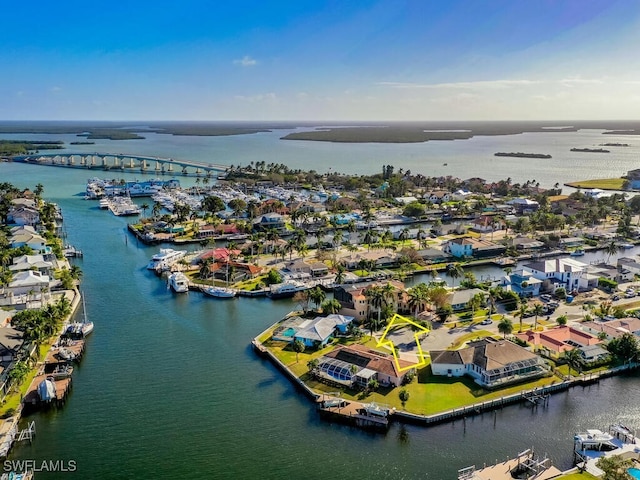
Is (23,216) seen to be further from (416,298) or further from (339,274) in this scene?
(416,298)

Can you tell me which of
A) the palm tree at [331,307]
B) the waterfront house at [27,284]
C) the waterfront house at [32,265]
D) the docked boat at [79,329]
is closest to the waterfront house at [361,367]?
the palm tree at [331,307]

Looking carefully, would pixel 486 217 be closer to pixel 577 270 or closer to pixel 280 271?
pixel 577 270

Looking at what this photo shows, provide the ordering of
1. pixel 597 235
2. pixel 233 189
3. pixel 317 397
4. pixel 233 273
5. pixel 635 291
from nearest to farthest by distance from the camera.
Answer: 1. pixel 317 397
2. pixel 635 291
3. pixel 233 273
4. pixel 597 235
5. pixel 233 189

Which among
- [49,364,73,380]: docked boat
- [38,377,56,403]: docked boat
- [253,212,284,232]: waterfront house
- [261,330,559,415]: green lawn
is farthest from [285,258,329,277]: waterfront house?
[38,377,56,403]: docked boat

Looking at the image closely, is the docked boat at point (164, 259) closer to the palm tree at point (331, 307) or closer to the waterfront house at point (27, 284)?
the waterfront house at point (27, 284)

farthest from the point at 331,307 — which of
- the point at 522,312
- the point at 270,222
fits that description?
the point at 270,222

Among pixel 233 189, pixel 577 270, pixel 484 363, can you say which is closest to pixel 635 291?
pixel 577 270

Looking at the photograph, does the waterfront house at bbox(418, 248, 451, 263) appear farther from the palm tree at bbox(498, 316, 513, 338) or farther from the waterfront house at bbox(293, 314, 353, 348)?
the palm tree at bbox(498, 316, 513, 338)
